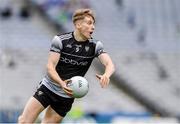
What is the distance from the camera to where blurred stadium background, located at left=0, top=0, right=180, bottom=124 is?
2480cm

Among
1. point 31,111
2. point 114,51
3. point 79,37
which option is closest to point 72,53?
point 79,37

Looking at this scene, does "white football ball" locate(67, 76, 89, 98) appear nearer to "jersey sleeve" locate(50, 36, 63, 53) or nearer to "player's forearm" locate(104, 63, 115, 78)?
"player's forearm" locate(104, 63, 115, 78)

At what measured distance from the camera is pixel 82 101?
24562 millimetres

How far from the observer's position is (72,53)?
9.44 metres

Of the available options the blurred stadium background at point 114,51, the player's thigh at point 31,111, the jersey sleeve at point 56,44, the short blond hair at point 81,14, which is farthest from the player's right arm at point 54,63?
the blurred stadium background at point 114,51

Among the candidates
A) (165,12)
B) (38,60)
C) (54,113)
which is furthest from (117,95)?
(54,113)

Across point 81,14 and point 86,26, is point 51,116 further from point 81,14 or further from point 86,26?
point 81,14

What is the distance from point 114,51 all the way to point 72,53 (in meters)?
16.8

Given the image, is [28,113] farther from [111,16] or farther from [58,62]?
[111,16]

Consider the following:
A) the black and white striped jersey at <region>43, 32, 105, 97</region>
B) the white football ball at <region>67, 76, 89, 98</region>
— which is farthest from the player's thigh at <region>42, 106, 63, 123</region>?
the white football ball at <region>67, 76, 89, 98</region>

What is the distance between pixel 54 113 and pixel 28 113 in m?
0.46

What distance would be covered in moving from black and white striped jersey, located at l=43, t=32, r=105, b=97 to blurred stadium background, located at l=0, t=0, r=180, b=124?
14.4 metres

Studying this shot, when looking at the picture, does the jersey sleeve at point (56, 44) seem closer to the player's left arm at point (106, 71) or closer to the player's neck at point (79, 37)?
the player's neck at point (79, 37)

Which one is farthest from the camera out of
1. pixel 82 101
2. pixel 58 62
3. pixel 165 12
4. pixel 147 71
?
pixel 165 12
